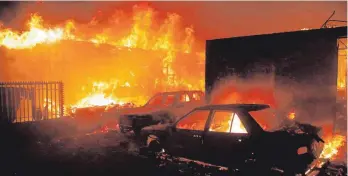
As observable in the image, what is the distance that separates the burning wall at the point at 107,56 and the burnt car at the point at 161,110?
6.55 metres

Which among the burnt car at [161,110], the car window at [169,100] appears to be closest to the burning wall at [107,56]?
the burnt car at [161,110]

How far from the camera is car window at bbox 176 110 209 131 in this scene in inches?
248

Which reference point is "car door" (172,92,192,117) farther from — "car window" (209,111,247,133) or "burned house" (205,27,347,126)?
"car window" (209,111,247,133)

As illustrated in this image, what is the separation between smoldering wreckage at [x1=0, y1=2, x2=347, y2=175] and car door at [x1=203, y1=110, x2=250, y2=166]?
21 mm

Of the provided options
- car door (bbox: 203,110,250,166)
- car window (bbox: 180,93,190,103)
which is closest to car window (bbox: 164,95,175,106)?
car window (bbox: 180,93,190,103)

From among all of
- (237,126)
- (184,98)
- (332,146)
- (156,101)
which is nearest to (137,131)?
(156,101)

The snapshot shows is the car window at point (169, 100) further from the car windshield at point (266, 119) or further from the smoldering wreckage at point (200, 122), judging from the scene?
the car windshield at point (266, 119)

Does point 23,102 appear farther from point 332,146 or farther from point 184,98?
point 332,146

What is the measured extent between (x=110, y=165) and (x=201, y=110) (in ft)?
10.1

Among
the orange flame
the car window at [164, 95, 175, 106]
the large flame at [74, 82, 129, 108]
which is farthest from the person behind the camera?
the large flame at [74, 82, 129, 108]

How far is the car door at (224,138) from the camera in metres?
5.47

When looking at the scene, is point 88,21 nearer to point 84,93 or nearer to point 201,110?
point 84,93

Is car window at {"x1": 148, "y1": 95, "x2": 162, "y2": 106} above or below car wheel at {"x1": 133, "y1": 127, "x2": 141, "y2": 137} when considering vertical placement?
above

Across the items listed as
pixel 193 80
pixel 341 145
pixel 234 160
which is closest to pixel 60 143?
pixel 234 160
